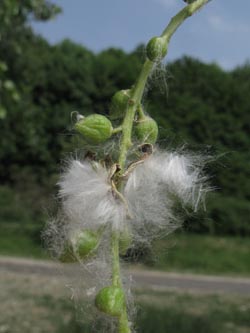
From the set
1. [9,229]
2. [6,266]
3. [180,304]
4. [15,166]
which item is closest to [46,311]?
[180,304]

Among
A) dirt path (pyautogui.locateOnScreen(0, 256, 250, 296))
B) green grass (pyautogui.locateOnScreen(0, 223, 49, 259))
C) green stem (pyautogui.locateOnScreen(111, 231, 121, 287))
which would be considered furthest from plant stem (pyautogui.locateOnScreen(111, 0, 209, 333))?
green grass (pyautogui.locateOnScreen(0, 223, 49, 259))

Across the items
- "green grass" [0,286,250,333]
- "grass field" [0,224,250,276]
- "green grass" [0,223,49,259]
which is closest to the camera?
Answer: "green grass" [0,286,250,333]

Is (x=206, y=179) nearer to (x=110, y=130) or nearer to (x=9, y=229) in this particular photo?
(x=110, y=130)

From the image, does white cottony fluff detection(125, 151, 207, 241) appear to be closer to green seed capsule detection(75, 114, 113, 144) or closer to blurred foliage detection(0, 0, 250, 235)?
green seed capsule detection(75, 114, 113, 144)

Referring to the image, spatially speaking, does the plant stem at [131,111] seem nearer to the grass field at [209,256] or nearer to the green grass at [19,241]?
the grass field at [209,256]

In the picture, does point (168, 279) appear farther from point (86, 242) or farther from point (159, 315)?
point (86, 242)
